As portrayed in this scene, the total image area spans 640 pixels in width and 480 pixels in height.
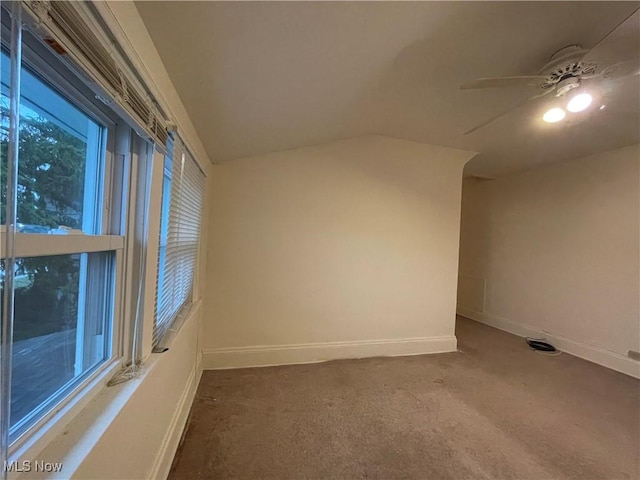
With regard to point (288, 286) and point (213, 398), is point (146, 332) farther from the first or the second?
point (288, 286)

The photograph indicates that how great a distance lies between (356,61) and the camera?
1.50 meters

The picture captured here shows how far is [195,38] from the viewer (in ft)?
3.56

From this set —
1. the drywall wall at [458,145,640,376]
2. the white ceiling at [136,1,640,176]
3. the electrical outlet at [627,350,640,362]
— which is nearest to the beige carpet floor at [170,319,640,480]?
the electrical outlet at [627,350,640,362]

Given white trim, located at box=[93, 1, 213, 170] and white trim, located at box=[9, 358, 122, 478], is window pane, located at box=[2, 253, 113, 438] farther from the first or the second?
white trim, located at box=[93, 1, 213, 170]

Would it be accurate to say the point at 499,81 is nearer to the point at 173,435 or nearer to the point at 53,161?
the point at 53,161

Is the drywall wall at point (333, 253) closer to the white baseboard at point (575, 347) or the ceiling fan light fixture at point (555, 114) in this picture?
the white baseboard at point (575, 347)

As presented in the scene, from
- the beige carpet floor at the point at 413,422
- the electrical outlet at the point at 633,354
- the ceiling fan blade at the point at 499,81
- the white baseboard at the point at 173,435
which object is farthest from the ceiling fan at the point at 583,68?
the electrical outlet at the point at 633,354

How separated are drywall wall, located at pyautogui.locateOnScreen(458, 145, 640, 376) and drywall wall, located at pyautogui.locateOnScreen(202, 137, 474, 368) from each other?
4.44ft

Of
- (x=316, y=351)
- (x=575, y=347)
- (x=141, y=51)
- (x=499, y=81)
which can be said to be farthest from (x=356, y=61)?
(x=575, y=347)

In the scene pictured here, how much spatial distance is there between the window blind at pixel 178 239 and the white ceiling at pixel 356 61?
32 cm

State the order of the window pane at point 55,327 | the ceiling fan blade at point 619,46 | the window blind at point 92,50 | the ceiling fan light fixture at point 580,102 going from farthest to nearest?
the ceiling fan light fixture at point 580,102
the ceiling fan blade at point 619,46
the window pane at point 55,327
the window blind at point 92,50

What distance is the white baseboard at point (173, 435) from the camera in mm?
1375

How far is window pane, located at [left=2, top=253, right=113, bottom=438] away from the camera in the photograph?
2.27 ft
